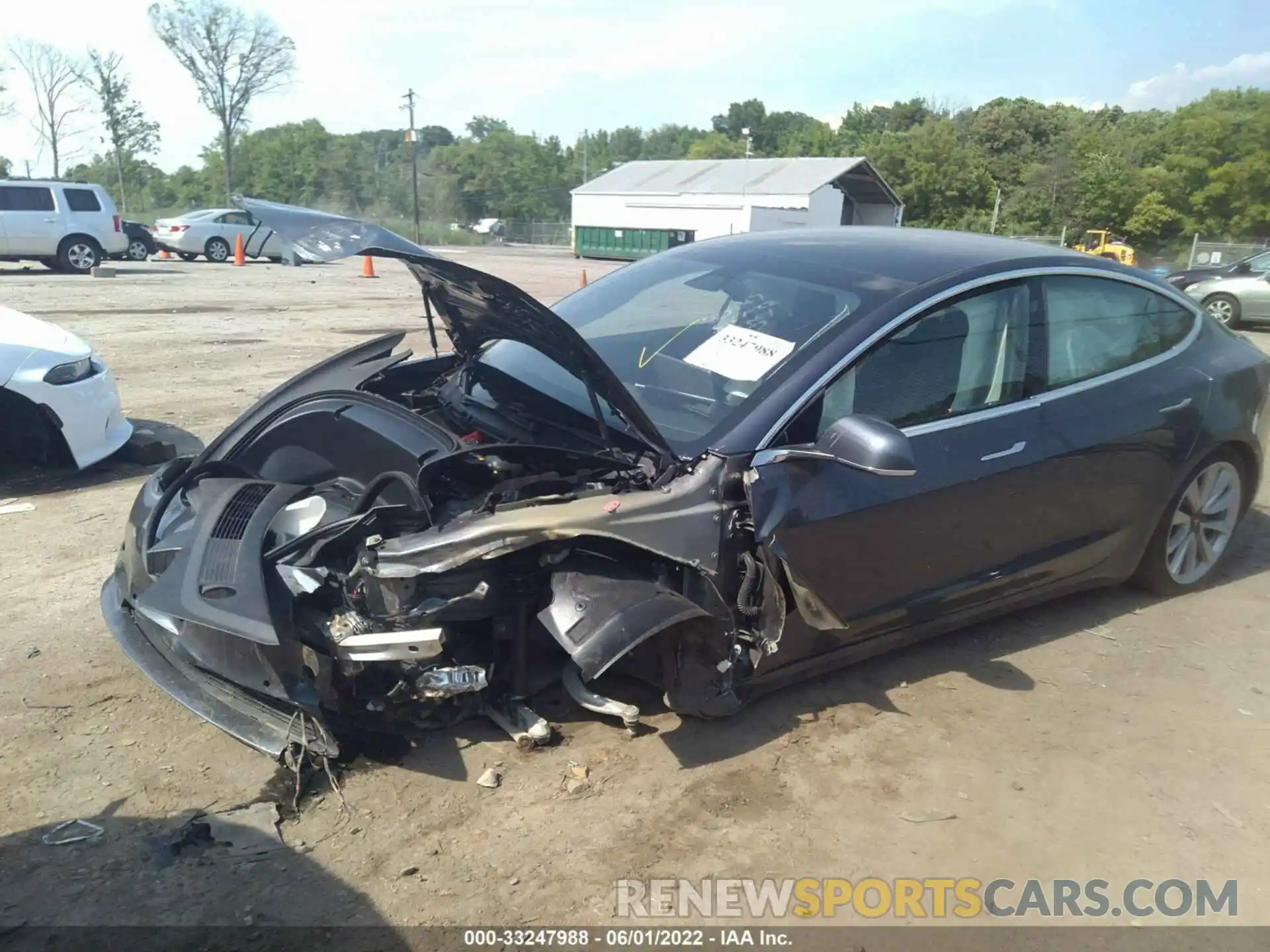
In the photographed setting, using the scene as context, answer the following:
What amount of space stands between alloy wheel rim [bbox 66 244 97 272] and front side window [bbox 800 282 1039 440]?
2174cm

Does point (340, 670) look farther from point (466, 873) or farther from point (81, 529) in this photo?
point (81, 529)

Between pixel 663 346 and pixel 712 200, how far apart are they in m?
42.6

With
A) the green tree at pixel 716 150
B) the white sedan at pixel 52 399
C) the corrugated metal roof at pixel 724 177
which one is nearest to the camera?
the white sedan at pixel 52 399

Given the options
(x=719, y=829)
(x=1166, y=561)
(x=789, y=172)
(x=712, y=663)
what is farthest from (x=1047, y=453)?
(x=789, y=172)

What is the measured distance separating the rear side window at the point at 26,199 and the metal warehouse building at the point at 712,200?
2387cm

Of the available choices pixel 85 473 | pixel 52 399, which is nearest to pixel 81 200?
pixel 85 473

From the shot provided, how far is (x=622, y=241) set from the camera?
45.0 m

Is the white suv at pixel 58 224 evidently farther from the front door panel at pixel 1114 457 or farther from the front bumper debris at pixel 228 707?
the front door panel at pixel 1114 457

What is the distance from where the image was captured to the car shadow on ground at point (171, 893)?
235cm

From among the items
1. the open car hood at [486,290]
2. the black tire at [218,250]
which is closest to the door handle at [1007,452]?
the open car hood at [486,290]

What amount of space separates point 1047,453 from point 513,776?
236 centimetres

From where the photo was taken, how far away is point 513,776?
9.98 ft

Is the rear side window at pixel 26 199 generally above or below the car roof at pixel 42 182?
below

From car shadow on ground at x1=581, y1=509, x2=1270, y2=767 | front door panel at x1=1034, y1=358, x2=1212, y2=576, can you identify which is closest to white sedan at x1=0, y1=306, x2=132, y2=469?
car shadow on ground at x1=581, y1=509, x2=1270, y2=767
